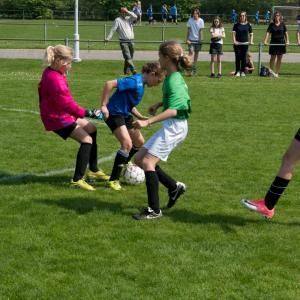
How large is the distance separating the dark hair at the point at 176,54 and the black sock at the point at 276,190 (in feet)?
4.66

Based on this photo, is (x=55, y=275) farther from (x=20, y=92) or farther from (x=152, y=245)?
(x=20, y=92)

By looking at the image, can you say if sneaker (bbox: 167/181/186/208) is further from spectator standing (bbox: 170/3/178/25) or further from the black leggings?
spectator standing (bbox: 170/3/178/25)

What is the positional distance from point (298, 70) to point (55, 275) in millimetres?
19657

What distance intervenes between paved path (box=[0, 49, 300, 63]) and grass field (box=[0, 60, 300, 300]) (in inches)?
626

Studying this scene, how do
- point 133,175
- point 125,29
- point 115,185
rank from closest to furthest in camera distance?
1. point 115,185
2. point 133,175
3. point 125,29

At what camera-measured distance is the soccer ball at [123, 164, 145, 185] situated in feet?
26.1

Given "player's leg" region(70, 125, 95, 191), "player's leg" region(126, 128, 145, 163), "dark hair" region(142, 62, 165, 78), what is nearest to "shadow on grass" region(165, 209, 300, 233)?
"player's leg" region(70, 125, 95, 191)

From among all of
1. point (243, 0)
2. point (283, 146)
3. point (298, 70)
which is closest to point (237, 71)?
point (298, 70)

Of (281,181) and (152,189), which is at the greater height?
(281,181)

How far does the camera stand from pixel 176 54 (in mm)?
6336

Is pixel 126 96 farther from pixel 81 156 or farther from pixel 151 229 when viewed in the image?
pixel 151 229

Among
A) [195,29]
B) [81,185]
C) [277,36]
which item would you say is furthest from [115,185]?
[277,36]

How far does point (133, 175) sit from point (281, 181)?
2256mm

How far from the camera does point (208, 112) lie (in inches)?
541
